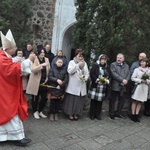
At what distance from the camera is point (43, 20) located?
35.9 ft

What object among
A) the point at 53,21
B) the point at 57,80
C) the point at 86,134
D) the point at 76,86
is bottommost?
the point at 86,134

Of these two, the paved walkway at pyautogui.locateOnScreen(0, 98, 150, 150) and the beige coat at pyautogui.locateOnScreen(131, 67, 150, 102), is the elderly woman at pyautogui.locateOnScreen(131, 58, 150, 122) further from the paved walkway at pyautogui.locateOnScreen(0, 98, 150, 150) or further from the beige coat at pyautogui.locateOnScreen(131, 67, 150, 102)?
the paved walkway at pyautogui.locateOnScreen(0, 98, 150, 150)

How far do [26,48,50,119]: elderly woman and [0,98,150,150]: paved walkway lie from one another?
0.24 meters

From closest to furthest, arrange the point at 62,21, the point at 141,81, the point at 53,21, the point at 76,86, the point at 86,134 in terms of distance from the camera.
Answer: the point at 86,134
the point at 76,86
the point at 141,81
the point at 62,21
the point at 53,21

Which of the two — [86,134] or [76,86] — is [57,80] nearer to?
[76,86]

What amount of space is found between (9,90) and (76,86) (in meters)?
1.82

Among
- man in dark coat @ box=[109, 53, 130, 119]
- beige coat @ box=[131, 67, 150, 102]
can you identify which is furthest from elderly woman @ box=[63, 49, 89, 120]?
beige coat @ box=[131, 67, 150, 102]

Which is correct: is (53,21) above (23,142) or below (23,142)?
above

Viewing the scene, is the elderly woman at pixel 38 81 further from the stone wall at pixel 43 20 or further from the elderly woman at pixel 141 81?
the stone wall at pixel 43 20

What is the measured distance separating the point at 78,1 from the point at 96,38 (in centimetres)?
136

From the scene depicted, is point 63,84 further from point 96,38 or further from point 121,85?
point 96,38

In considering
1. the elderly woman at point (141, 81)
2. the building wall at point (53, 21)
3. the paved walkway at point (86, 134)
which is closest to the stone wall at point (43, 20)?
the building wall at point (53, 21)

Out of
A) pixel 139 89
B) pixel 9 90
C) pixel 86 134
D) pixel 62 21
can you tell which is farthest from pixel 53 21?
pixel 9 90

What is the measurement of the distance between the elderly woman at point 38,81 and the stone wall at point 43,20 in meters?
5.31
